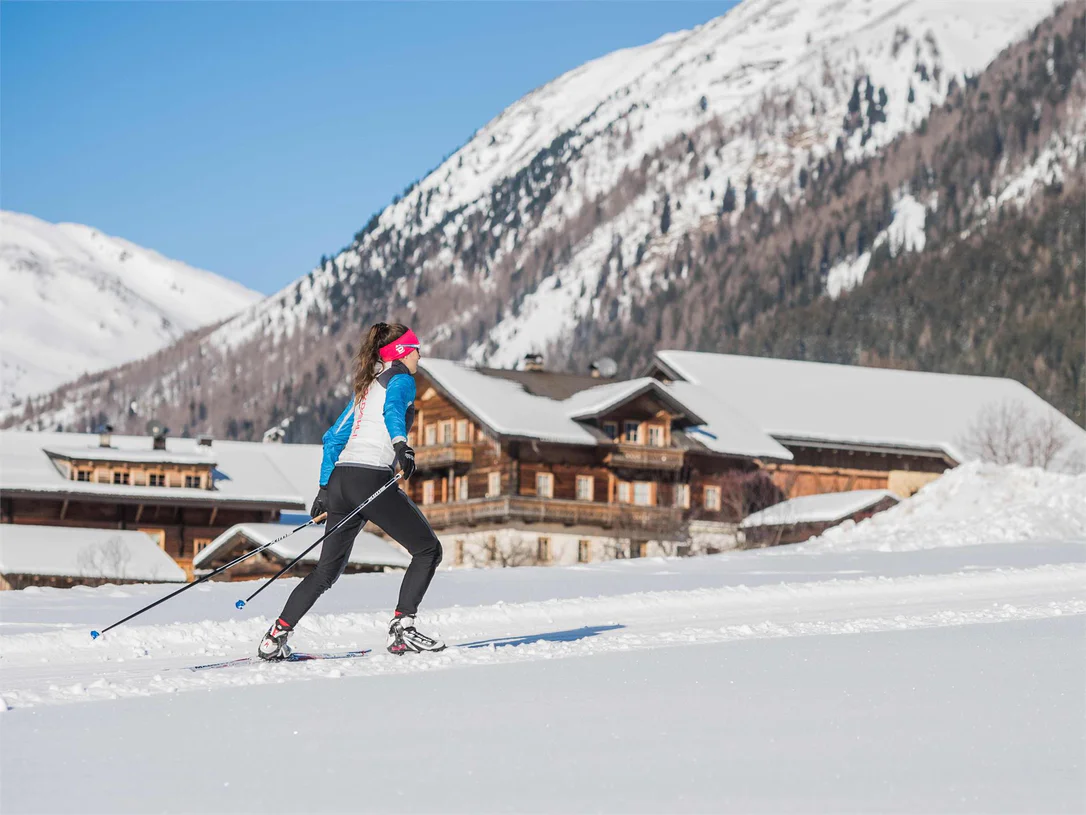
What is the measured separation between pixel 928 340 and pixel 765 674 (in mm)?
140337

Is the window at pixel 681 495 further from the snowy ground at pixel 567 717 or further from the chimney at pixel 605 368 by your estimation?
the snowy ground at pixel 567 717

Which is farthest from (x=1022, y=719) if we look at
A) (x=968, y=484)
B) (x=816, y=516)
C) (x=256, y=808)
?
(x=816, y=516)

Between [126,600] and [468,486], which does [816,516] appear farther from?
[126,600]

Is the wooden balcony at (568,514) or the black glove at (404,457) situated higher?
the black glove at (404,457)

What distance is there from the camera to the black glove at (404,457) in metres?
9.98

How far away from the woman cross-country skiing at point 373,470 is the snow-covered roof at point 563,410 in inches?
1687

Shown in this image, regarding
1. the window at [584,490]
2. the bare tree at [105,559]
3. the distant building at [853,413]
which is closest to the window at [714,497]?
the distant building at [853,413]

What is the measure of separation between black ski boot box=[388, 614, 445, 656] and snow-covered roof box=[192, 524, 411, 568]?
32.1 metres

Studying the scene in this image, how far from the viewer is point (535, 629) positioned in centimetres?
1330

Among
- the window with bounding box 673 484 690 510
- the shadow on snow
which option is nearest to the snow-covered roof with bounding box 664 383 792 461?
the window with bounding box 673 484 690 510

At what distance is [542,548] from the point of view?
5525 cm

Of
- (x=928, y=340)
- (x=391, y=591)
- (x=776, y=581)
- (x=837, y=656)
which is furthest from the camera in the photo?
(x=928, y=340)

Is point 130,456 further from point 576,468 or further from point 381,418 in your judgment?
point 381,418

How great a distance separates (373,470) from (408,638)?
1067 mm
